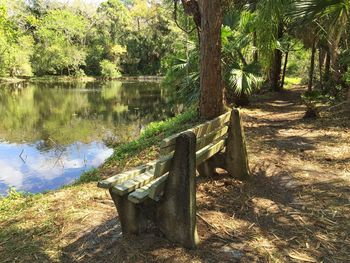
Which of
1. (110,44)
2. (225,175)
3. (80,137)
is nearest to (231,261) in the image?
(225,175)

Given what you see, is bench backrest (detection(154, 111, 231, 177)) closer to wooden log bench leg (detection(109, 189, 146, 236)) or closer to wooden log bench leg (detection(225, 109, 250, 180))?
wooden log bench leg (detection(225, 109, 250, 180))

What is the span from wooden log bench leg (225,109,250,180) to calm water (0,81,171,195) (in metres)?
5.56

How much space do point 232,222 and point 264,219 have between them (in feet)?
1.08

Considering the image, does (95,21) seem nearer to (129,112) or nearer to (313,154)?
(129,112)

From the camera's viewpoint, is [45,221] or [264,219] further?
[45,221]

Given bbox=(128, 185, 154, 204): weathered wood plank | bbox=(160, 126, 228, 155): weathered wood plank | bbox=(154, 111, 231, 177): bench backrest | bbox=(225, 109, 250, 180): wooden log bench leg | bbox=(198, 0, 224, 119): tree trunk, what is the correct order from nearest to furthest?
bbox=(128, 185, 154, 204): weathered wood plank → bbox=(154, 111, 231, 177): bench backrest → bbox=(160, 126, 228, 155): weathered wood plank → bbox=(225, 109, 250, 180): wooden log bench leg → bbox=(198, 0, 224, 119): tree trunk

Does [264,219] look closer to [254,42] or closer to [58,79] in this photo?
[254,42]

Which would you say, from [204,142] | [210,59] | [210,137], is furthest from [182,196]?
[210,59]

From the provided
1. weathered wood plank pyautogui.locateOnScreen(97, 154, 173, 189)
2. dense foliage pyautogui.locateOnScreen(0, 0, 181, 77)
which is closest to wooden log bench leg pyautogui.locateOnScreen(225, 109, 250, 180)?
weathered wood plank pyautogui.locateOnScreen(97, 154, 173, 189)

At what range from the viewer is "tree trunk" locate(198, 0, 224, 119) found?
21.5 ft

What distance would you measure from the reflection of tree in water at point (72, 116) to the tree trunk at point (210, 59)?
25.4 feet

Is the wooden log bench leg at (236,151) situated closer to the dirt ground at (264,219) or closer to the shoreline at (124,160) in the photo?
the dirt ground at (264,219)

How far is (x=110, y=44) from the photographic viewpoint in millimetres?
51125

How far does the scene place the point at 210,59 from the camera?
22.3ft
